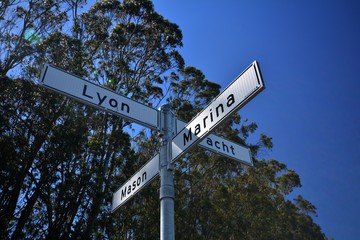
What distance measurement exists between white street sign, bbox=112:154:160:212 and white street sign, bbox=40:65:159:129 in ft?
1.29

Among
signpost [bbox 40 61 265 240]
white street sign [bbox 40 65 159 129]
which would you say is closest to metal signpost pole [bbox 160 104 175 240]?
signpost [bbox 40 61 265 240]

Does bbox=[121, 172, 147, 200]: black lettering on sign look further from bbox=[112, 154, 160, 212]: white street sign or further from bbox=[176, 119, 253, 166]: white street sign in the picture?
bbox=[176, 119, 253, 166]: white street sign

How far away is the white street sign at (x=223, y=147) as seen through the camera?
3.34 metres

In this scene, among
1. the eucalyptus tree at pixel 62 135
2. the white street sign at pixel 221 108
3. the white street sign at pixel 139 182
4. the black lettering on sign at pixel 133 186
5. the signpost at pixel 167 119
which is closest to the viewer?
the white street sign at pixel 221 108

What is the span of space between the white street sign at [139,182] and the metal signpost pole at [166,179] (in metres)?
0.14

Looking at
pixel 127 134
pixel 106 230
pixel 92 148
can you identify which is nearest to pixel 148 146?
pixel 127 134

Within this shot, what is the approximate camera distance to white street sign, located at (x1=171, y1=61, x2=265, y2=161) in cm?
246

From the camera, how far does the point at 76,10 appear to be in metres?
12.8

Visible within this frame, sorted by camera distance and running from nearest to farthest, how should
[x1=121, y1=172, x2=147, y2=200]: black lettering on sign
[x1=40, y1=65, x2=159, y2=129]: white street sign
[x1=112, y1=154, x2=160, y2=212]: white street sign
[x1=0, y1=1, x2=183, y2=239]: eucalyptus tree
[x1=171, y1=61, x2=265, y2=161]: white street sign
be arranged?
1. [x1=171, y1=61, x2=265, y2=161]: white street sign
2. [x1=40, y1=65, x2=159, y2=129]: white street sign
3. [x1=112, y1=154, x2=160, y2=212]: white street sign
4. [x1=121, y1=172, x2=147, y2=200]: black lettering on sign
5. [x1=0, y1=1, x2=183, y2=239]: eucalyptus tree

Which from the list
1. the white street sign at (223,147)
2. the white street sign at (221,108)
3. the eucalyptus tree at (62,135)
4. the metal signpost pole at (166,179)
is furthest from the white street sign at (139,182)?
the eucalyptus tree at (62,135)

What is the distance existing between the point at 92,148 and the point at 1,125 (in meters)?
2.58

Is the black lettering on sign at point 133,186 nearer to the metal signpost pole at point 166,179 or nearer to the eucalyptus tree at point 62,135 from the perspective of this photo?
the metal signpost pole at point 166,179

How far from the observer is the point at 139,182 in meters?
3.33

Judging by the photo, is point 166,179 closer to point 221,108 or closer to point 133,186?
point 133,186
